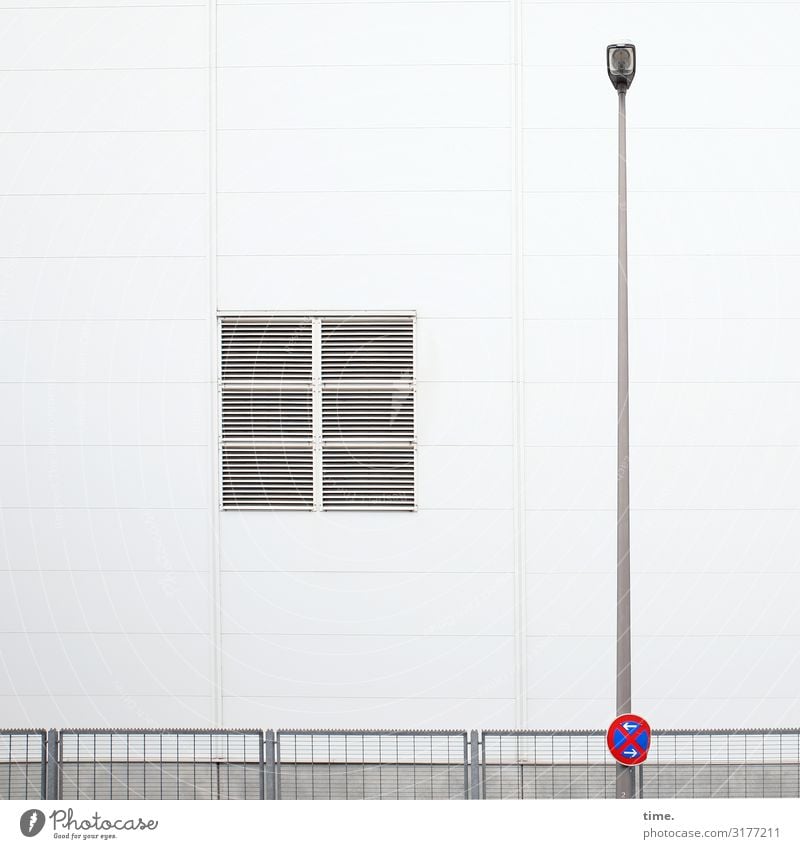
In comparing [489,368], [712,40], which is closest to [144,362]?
[489,368]

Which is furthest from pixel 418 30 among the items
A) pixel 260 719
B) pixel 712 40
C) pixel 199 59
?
pixel 260 719

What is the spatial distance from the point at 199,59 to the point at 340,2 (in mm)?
1349

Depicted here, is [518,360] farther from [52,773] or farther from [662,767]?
[52,773]

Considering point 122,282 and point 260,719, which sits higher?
point 122,282

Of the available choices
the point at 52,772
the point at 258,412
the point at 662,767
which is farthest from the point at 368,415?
the point at 662,767

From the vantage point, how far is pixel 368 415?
31.5 ft

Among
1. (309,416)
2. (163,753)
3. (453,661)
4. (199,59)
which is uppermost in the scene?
(199,59)

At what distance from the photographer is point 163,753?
933 cm

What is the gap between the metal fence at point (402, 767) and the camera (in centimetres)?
884

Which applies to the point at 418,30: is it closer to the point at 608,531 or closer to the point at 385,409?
the point at 385,409

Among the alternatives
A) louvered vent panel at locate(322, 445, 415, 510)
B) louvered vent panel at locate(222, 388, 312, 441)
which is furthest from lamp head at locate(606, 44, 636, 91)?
louvered vent panel at locate(222, 388, 312, 441)

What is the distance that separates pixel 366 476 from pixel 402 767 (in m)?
2.56

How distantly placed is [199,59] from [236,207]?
1353 mm
